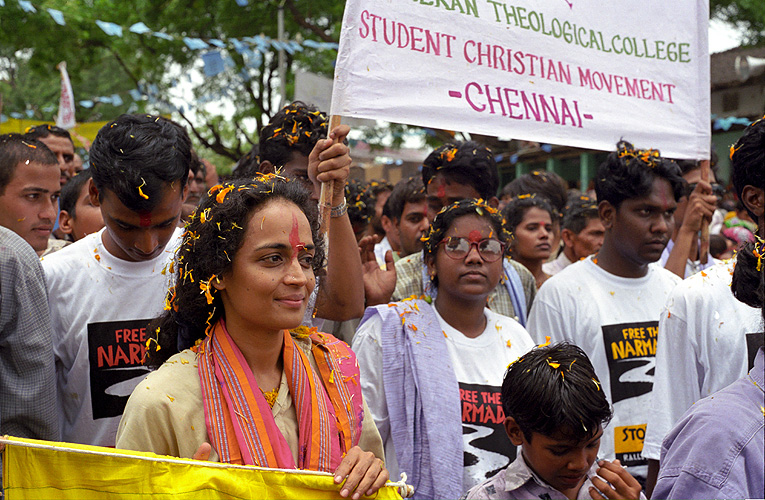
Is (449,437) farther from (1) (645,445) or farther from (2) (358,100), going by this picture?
(2) (358,100)

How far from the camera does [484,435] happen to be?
3.35 m

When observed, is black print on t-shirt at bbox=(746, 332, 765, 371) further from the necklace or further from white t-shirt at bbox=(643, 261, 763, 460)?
the necklace

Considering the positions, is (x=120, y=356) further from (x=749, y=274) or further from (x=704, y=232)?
(x=704, y=232)

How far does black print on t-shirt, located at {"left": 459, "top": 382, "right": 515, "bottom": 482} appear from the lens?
3311 mm

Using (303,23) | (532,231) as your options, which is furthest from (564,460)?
A: (303,23)

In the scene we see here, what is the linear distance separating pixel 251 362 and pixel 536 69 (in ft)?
7.04

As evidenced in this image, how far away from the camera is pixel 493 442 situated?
3.35 m

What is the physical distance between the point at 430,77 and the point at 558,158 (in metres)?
18.7

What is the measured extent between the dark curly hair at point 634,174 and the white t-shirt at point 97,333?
2.48m

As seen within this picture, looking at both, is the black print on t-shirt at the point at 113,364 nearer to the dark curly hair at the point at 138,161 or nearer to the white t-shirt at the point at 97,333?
the white t-shirt at the point at 97,333

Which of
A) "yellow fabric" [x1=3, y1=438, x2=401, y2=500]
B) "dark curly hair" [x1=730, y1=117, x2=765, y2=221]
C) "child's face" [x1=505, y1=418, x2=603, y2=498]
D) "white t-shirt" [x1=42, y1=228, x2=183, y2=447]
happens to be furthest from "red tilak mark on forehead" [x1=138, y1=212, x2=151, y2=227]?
"dark curly hair" [x1=730, y1=117, x2=765, y2=221]

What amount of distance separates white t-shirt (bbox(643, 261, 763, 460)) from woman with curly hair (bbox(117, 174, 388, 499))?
1.49 metres

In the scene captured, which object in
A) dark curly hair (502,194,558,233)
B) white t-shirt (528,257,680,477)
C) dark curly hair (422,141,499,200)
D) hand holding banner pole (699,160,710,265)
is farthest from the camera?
dark curly hair (502,194,558,233)

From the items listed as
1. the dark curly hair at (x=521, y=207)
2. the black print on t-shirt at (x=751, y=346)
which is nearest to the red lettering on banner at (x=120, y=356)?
the black print on t-shirt at (x=751, y=346)
